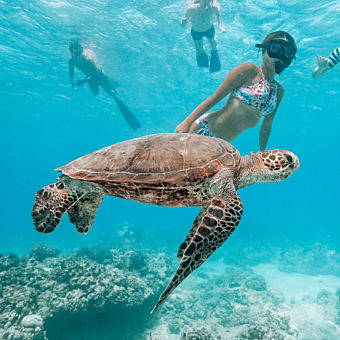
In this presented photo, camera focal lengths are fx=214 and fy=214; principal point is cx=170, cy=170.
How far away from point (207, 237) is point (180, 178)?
2.10 ft

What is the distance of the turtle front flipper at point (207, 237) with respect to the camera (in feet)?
5.98

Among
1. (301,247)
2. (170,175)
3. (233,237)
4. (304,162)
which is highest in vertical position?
(304,162)

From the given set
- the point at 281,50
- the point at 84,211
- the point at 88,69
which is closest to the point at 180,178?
the point at 84,211

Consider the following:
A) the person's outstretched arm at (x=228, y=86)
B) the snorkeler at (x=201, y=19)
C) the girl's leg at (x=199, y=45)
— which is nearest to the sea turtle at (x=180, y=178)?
the person's outstretched arm at (x=228, y=86)

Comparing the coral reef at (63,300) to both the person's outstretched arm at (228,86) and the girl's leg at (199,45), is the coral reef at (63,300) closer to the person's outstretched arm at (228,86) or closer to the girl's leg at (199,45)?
the person's outstretched arm at (228,86)

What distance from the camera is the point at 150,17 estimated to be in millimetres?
15453

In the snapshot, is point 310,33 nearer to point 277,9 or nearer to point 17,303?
point 277,9

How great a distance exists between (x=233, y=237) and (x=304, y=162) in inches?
1984

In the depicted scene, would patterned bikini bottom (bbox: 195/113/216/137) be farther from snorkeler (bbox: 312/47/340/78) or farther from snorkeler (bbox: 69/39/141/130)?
snorkeler (bbox: 69/39/141/130)

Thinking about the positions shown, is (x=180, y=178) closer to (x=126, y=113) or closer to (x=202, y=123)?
(x=202, y=123)

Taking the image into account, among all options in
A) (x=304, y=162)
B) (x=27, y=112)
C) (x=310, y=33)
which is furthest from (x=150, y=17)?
(x=304, y=162)

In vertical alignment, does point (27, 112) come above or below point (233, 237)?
above

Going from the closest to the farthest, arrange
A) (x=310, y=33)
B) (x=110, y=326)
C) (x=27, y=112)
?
(x=110, y=326), (x=310, y=33), (x=27, y=112)

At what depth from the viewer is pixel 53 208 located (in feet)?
8.91
